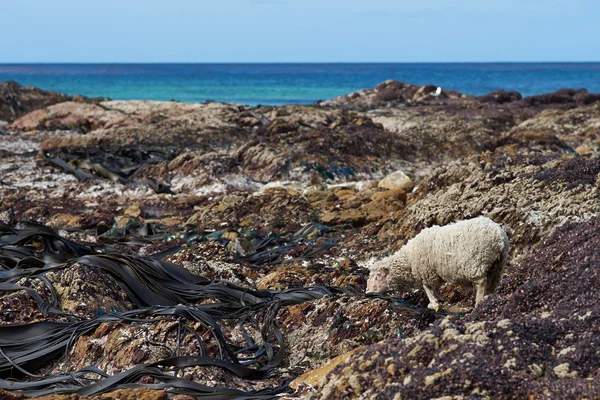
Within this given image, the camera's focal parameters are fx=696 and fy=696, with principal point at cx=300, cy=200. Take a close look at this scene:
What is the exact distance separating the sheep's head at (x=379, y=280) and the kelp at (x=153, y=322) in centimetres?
21

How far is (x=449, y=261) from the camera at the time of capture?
20.5ft

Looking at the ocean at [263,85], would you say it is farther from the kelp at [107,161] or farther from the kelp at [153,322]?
the kelp at [153,322]

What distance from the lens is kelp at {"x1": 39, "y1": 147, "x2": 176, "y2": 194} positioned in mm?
16297

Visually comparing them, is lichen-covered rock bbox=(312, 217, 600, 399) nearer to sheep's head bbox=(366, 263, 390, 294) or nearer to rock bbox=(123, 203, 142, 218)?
sheep's head bbox=(366, 263, 390, 294)

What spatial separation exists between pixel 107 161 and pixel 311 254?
10182 millimetres

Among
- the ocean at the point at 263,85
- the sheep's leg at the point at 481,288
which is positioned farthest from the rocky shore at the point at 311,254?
the ocean at the point at 263,85

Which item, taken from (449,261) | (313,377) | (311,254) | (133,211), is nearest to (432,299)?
(449,261)

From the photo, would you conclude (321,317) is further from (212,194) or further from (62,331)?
(212,194)

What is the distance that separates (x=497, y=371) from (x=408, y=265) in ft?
10.1

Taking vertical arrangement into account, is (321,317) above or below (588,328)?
below

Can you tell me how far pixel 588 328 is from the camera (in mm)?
3838

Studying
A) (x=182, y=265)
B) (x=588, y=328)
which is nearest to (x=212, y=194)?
(x=182, y=265)

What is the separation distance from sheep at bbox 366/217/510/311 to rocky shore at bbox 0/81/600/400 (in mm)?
305

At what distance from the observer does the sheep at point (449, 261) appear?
606 cm
